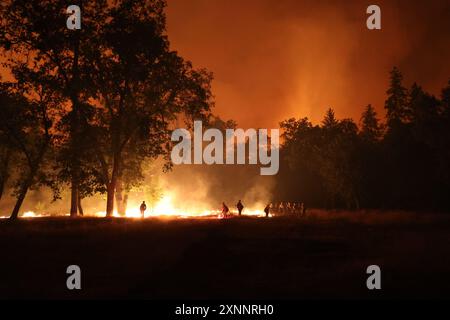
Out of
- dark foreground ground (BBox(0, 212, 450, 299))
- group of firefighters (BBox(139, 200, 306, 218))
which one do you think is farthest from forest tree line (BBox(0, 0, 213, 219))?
dark foreground ground (BBox(0, 212, 450, 299))

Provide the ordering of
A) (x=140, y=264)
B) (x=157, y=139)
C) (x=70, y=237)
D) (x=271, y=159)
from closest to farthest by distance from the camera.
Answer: (x=140, y=264) → (x=70, y=237) → (x=157, y=139) → (x=271, y=159)

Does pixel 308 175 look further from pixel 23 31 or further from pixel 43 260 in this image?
pixel 43 260

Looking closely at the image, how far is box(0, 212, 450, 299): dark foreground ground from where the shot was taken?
38.9 feet

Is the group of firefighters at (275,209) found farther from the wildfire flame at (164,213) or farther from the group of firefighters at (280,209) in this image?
the wildfire flame at (164,213)

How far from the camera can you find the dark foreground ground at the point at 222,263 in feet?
38.9

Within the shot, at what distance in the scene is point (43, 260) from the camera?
1634cm

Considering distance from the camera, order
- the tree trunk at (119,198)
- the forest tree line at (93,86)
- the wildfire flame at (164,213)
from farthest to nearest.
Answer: the tree trunk at (119,198) < the wildfire flame at (164,213) < the forest tree line at (93,86)

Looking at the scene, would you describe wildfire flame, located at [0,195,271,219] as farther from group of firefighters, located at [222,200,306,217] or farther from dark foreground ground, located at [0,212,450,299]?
dark foreground ground, located at [0,212,450,299]

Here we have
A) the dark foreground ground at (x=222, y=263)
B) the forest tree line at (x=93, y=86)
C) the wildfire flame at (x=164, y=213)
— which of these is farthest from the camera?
the wildfire flame at (x=164, y=213)

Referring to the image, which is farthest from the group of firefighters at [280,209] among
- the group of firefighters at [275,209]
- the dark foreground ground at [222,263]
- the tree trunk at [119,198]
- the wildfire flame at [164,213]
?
the dark foreground ground at [222,263]

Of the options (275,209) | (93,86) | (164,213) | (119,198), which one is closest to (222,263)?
(93,86)

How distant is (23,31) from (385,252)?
101 ft
